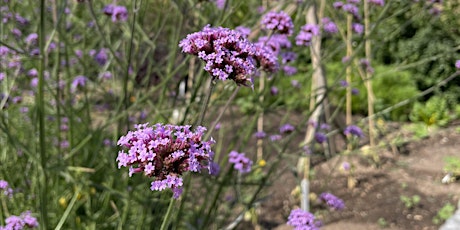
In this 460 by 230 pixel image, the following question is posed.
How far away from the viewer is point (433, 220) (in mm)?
3326

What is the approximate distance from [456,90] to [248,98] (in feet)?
6.87

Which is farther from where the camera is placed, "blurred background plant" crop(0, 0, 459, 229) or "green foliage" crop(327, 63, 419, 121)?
"green foliage" crop(327, 63, 419, 121)

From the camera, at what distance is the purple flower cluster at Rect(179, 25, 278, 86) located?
1218 mm

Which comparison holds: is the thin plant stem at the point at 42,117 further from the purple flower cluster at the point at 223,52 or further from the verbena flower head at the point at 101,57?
the verbena flower head at the point at 101,57

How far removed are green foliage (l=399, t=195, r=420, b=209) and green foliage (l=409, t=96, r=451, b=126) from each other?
3.95ft

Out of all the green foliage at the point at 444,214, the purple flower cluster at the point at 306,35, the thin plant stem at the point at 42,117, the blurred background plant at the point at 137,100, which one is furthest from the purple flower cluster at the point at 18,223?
the green foliage at the point at 444,214

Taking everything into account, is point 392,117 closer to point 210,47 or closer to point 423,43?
point 423,43

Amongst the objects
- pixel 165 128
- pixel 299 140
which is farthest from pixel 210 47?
pixel 299 140

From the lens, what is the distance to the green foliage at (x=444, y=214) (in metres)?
3.30

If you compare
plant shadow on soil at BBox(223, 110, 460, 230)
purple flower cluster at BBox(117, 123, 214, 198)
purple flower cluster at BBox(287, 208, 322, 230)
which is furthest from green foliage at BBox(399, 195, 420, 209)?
purple flower cluster at BBox(117, 123, 214, 198)

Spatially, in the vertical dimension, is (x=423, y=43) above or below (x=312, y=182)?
above

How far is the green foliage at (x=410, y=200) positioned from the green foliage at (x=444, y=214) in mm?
177

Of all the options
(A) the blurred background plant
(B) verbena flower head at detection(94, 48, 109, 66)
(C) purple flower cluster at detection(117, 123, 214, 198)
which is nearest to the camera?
(C) purple flower cluster at detection(117, 123, 214, 198)

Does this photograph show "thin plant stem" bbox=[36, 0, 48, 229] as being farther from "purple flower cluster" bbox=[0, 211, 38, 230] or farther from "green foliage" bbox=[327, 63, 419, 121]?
"green foliage" bbox=[327, 63, 419, 121]
